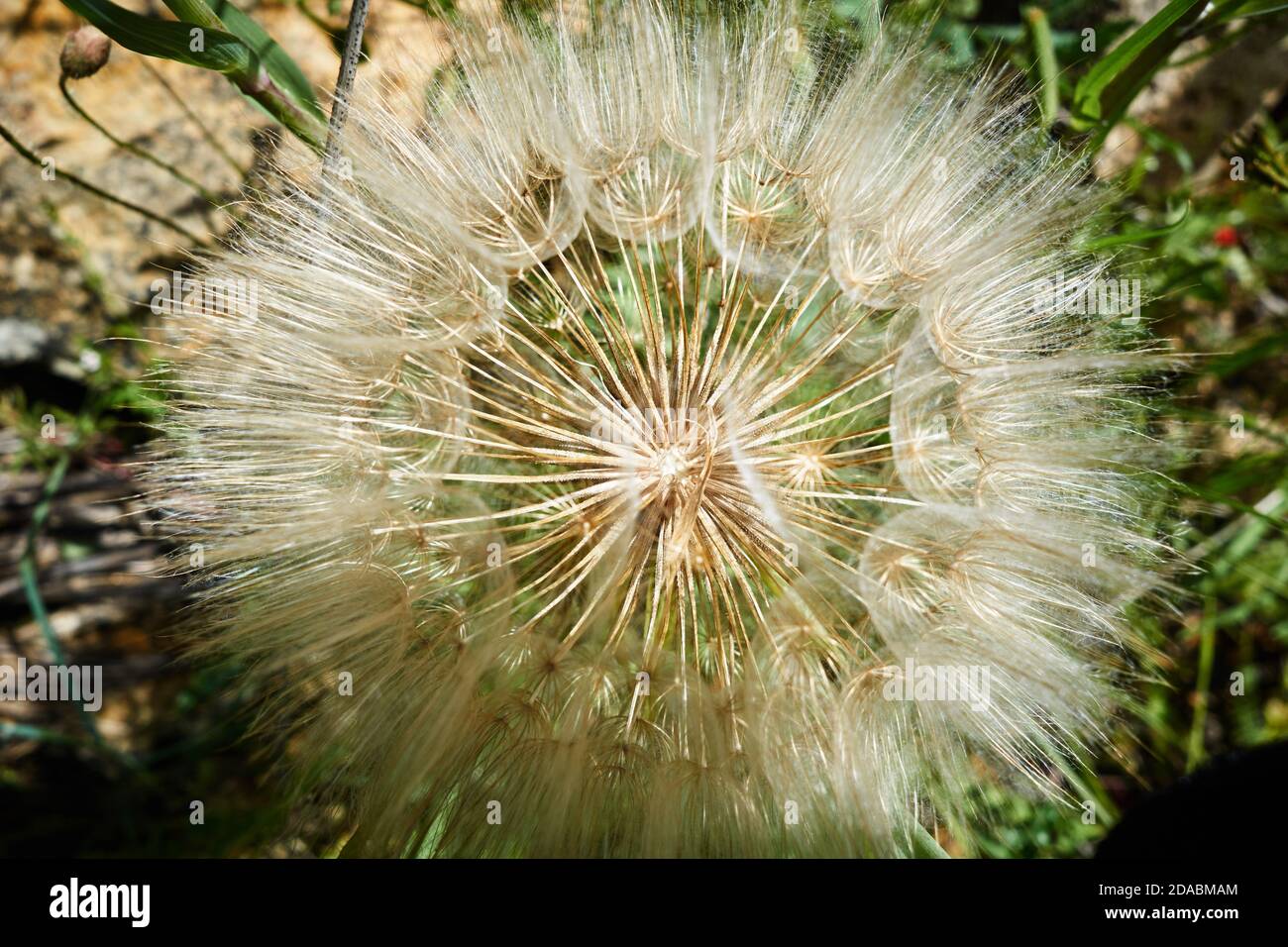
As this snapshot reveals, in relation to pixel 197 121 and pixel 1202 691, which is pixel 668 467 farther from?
pixel 1202 691

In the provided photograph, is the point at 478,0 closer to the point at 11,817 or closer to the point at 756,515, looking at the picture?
the point at 756,515

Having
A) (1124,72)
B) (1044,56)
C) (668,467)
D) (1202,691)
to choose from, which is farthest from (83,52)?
(1202,691)

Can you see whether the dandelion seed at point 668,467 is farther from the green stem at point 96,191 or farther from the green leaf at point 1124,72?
the green stem at point 96,191

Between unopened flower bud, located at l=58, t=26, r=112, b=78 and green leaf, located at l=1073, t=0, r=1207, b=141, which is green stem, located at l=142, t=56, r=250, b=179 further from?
green leaf, located at l=1073, t=0, r=1207, b=141

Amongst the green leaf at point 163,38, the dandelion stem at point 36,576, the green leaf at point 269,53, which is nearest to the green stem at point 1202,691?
the green leaf at point 269,53

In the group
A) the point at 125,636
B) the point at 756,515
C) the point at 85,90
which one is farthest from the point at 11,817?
the point at 756,515

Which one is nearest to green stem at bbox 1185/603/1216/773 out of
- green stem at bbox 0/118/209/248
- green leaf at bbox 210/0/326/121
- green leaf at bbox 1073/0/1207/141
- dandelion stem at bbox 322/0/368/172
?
green leaf at bbox 1073/0/1207/141
